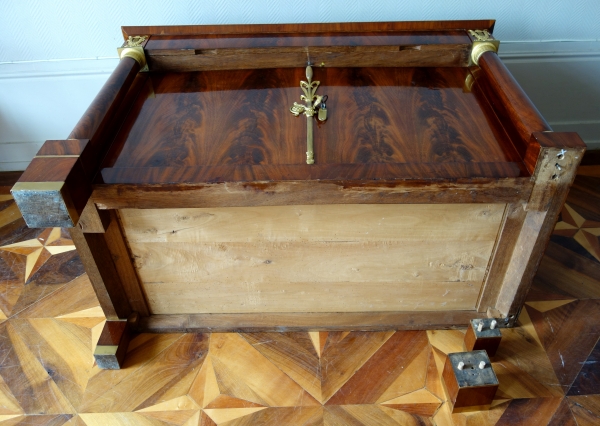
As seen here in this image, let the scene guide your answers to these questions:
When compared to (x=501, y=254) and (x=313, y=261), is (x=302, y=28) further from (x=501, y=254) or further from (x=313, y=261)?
(x=501, y=254)

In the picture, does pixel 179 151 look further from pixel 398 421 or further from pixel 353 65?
pixel 398 421

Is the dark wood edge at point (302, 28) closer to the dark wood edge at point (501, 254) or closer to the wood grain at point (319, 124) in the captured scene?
the wood grain at point (319, 124)

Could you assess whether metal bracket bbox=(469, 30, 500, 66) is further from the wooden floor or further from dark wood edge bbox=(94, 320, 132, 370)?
dark wood edge bbox=(94, 320, 132, 370)

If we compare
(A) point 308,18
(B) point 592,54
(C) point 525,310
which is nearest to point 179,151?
(A) point 308,18

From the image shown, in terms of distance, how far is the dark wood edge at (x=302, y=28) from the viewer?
48.8 inches

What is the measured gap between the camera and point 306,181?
88cm

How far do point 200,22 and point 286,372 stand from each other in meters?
0.99

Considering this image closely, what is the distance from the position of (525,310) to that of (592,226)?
0.45 metres

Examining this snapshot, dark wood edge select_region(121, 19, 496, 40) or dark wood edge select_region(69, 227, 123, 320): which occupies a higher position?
dark wood edge select_region(121, 19, 496, 40)

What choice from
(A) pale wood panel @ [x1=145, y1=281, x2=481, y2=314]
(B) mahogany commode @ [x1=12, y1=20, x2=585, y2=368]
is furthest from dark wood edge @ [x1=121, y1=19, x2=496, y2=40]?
(A) pale wood panel @ [x1=145, y1=281, x2=481, y2=314]

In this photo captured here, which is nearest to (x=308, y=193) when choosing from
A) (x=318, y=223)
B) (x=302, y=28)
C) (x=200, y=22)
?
(x=318, y=223)

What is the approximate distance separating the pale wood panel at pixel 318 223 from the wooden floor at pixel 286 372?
0.29 metres

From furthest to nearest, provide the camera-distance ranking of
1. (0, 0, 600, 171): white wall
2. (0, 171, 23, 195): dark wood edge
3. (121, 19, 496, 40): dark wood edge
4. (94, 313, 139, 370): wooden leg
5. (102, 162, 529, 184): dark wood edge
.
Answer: (0, 171, 23, 195): dark wood edge < (0, 0, 600, 171): white wall < (121, 19, 496, 40): dark wood edge < (94, 313, 139, 370): wooden leg < (102, 162, 529, 184): dark wood edge

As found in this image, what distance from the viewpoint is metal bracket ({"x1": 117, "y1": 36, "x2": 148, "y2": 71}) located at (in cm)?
117
